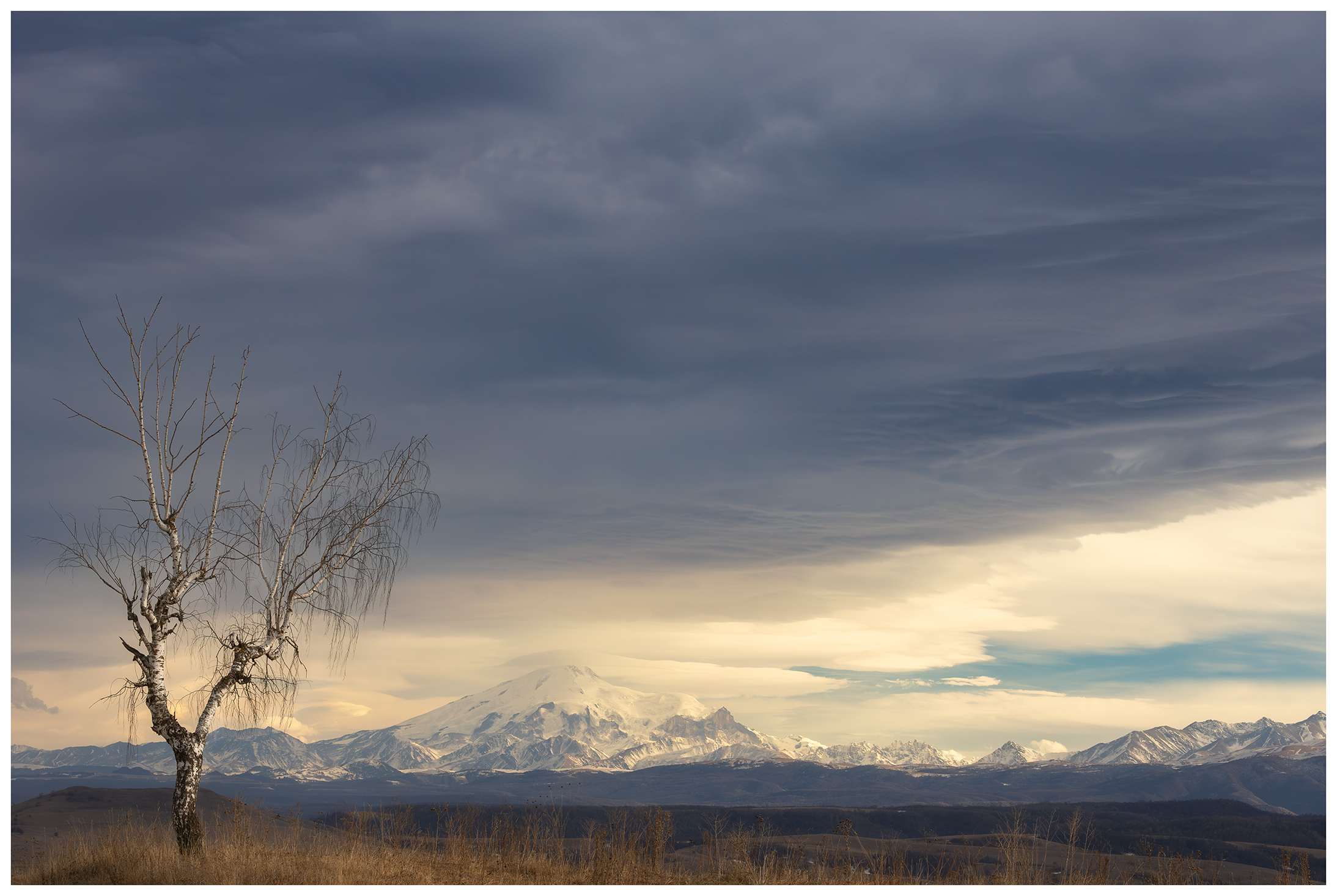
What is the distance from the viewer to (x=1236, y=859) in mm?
193500

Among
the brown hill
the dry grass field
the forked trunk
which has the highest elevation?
the forked trunk

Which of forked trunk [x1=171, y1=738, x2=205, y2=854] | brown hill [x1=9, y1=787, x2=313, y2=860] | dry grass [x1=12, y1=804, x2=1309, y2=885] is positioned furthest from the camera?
brown hill [x1=9, y1=787, x2=313, y2=860]

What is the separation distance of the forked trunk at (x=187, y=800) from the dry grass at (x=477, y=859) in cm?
26

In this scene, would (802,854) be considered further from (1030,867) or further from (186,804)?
(186,804)

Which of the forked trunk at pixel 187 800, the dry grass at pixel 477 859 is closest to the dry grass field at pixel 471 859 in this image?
the dry grass at pixel 477 859

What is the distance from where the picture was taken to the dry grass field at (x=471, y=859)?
17.5 metres

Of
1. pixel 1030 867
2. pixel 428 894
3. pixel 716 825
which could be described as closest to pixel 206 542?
pixel 428 894

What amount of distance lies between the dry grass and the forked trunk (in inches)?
10.1

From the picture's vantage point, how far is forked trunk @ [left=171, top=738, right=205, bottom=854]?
1773 cm

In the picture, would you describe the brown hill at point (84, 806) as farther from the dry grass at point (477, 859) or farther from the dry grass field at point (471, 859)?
the dry grass at point (477, 859)

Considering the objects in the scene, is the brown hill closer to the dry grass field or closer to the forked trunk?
the dry grass field

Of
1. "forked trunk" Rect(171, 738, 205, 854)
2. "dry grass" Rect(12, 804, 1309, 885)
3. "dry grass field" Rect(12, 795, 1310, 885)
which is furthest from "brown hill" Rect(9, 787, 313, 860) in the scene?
"forked trunk" Rect(171, 738, 205, 854)

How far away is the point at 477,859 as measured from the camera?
21.4 m

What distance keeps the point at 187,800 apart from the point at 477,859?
6221 millimetres
